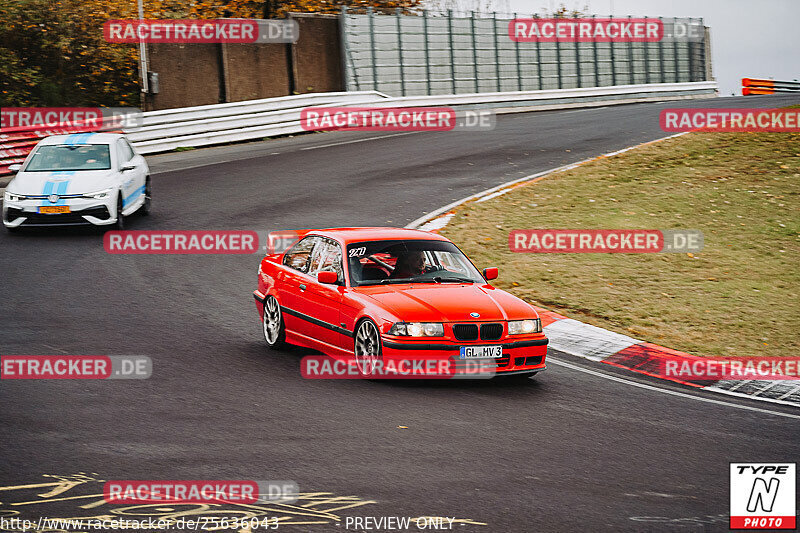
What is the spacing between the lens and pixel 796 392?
372 inches

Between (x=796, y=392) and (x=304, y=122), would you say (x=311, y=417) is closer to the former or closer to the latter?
(x=796, y=392)

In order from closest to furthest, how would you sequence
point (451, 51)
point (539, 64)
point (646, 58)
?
point (451, 51)
point (539, 64)
point (646, 58)

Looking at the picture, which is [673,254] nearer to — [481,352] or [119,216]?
[481,352]

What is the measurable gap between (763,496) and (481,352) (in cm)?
320

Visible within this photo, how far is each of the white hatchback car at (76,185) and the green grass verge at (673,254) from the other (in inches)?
219

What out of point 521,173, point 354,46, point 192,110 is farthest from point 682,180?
point 354,46

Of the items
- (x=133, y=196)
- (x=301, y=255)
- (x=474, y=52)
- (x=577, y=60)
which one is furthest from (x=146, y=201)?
(x=577, y=60)

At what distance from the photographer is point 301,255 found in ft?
35.2

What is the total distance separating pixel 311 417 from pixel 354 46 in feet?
88.9

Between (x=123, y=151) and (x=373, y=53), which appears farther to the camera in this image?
(x=373, y=53)

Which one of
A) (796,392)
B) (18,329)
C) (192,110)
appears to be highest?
(192,110)

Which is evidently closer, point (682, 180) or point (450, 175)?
point (682, 180)

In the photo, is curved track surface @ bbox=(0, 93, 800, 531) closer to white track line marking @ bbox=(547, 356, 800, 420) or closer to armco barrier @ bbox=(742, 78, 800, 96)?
white track line marking @ bbox=(547, 356, 800, 420)

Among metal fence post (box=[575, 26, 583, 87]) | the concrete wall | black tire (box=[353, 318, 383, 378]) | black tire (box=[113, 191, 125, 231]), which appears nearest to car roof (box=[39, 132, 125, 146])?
black tire (box=[113, 191, 125, 231])
